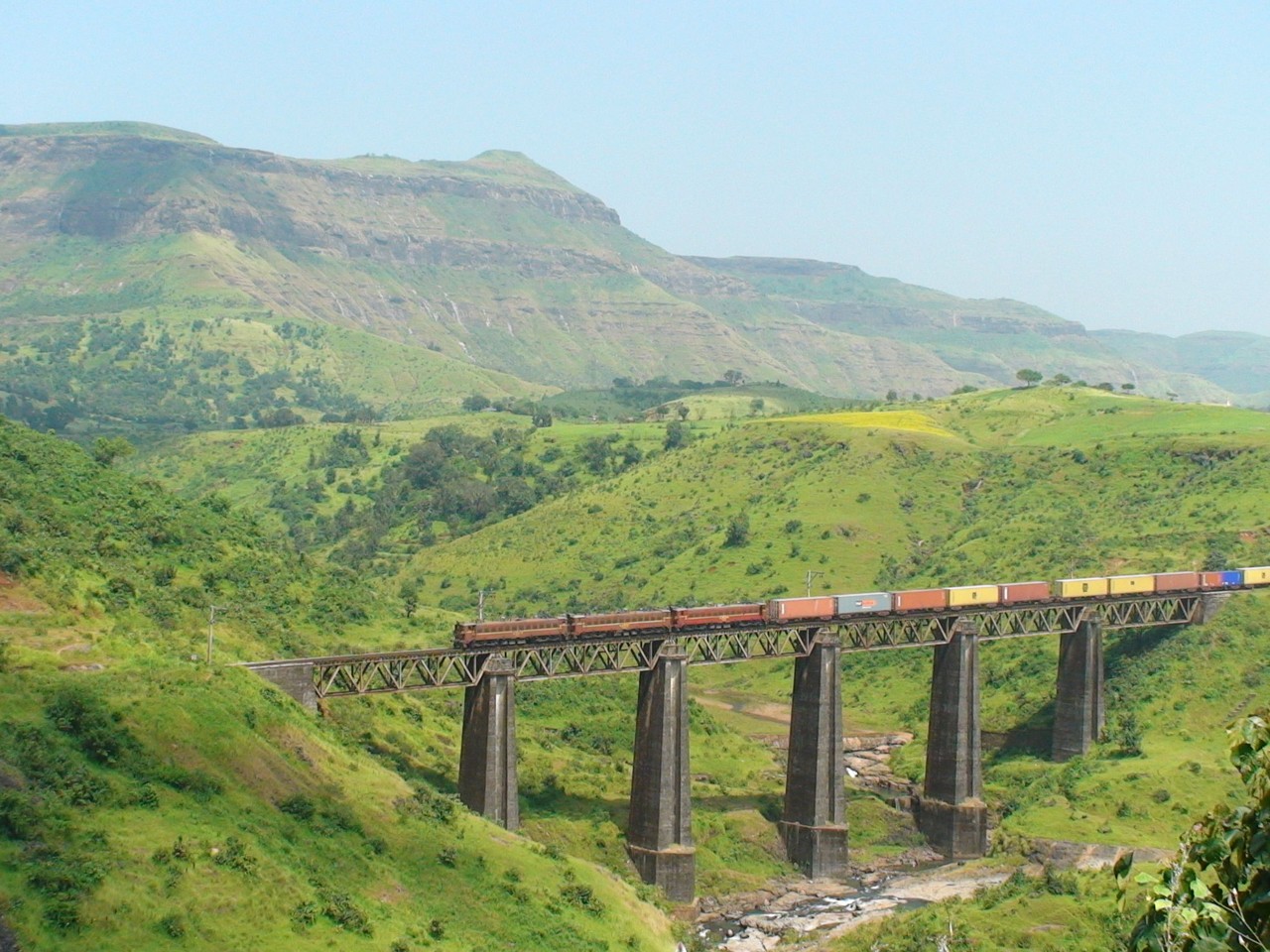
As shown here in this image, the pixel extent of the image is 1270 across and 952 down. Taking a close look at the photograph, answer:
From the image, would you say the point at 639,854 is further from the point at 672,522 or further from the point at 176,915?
the point at 672,522

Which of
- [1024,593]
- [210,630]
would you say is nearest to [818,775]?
[1024,593]

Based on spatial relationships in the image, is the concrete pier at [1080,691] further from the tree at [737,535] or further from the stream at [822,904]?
the tree at [737,535]

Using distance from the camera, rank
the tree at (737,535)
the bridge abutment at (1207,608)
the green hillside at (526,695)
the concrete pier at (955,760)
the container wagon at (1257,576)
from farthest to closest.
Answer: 1. the tree at (737,535)
2. the container wagon at (1257,576)
3. the bridge abutment at (1207,608)
4. the concrete pier at (955,760)
5. the green hillside at (526,695)

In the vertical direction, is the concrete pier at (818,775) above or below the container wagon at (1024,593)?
below

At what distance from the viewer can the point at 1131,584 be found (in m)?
114

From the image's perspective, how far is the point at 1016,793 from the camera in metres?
105

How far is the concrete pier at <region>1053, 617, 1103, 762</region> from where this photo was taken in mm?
108938

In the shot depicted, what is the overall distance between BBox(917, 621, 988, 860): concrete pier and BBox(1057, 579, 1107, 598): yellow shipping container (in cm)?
1097

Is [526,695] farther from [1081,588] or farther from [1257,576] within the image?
[1257,576]

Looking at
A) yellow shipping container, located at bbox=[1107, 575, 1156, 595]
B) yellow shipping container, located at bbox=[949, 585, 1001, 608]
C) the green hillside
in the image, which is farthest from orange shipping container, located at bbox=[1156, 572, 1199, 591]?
yellow shipping container, located at bbox=[949, 585, 1001, 608]

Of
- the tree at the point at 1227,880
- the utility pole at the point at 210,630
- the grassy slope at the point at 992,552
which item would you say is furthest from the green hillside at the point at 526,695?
the tree at the point at 1227,880

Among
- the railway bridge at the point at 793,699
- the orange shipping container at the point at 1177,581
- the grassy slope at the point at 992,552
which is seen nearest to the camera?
the railway bridge at the point at 793,699

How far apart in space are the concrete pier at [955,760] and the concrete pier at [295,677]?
138ft

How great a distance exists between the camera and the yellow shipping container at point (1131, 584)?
11288cm
